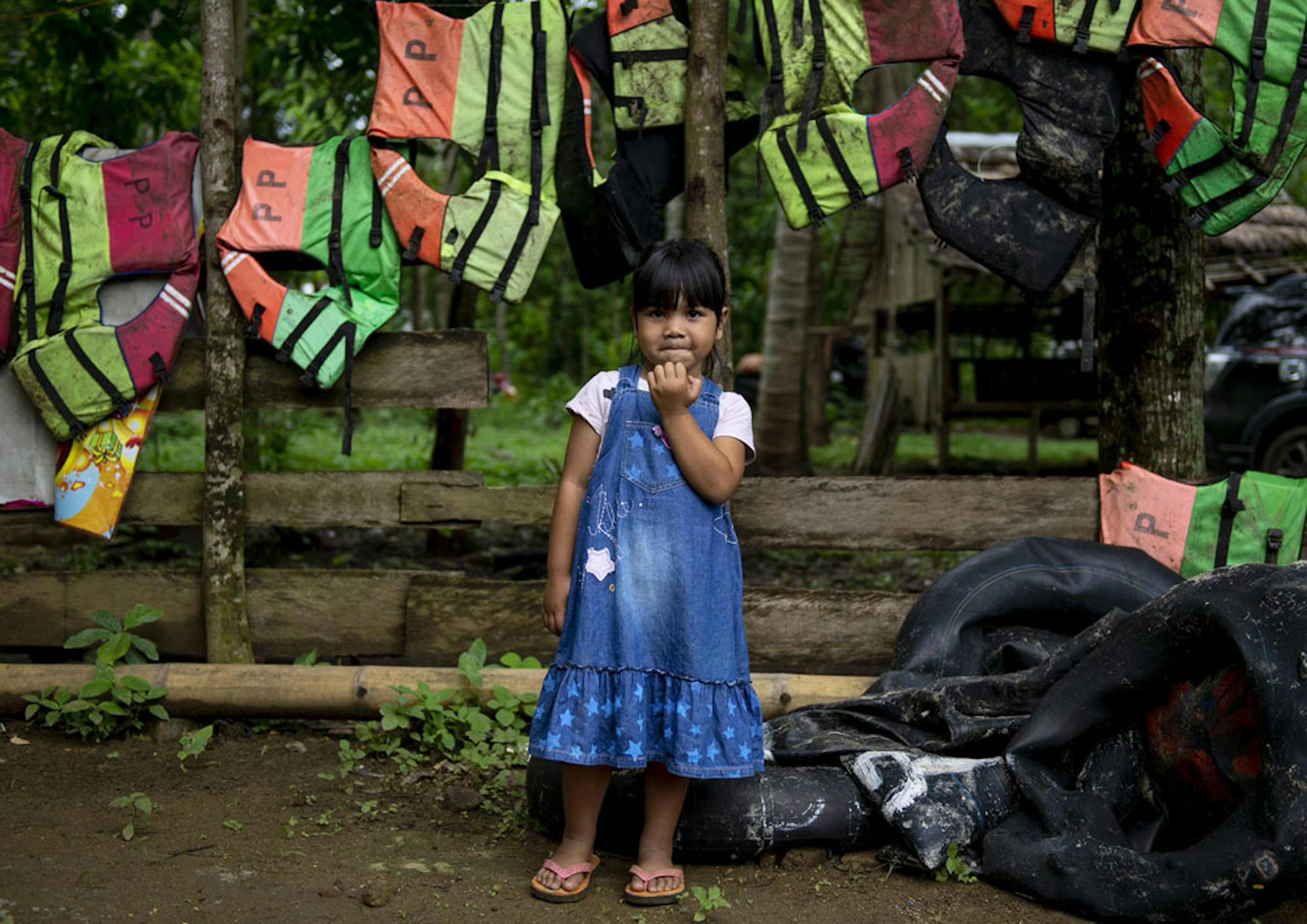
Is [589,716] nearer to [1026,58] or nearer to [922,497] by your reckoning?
[922,497]

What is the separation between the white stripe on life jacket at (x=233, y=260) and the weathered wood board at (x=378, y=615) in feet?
3.55

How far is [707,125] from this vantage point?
3.92 meters

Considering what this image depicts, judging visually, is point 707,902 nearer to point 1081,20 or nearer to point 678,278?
point 678,278

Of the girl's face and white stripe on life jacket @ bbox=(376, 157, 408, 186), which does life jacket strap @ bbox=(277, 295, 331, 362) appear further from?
the girl's face

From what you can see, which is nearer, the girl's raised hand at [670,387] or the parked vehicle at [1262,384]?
the girl's raised hand at [670,387]

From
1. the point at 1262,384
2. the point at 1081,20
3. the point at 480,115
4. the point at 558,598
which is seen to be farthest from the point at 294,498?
the point at 1262,384

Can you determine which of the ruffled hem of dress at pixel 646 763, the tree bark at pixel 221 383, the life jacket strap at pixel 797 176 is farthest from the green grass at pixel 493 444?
the ruffled hem of dress at pixel 646 763

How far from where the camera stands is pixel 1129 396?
4.38 meters

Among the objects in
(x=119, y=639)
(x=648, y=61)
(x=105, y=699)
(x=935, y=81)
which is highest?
(x=648, y=61)

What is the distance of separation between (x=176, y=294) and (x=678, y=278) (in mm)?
2164

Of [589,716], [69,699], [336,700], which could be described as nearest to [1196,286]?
[589,716]

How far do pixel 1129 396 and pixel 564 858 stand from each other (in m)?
2.82

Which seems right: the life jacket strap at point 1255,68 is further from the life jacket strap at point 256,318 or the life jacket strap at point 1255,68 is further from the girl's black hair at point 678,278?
the life jacket strap at point 256,318

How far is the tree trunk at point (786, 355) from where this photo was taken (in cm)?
1085
